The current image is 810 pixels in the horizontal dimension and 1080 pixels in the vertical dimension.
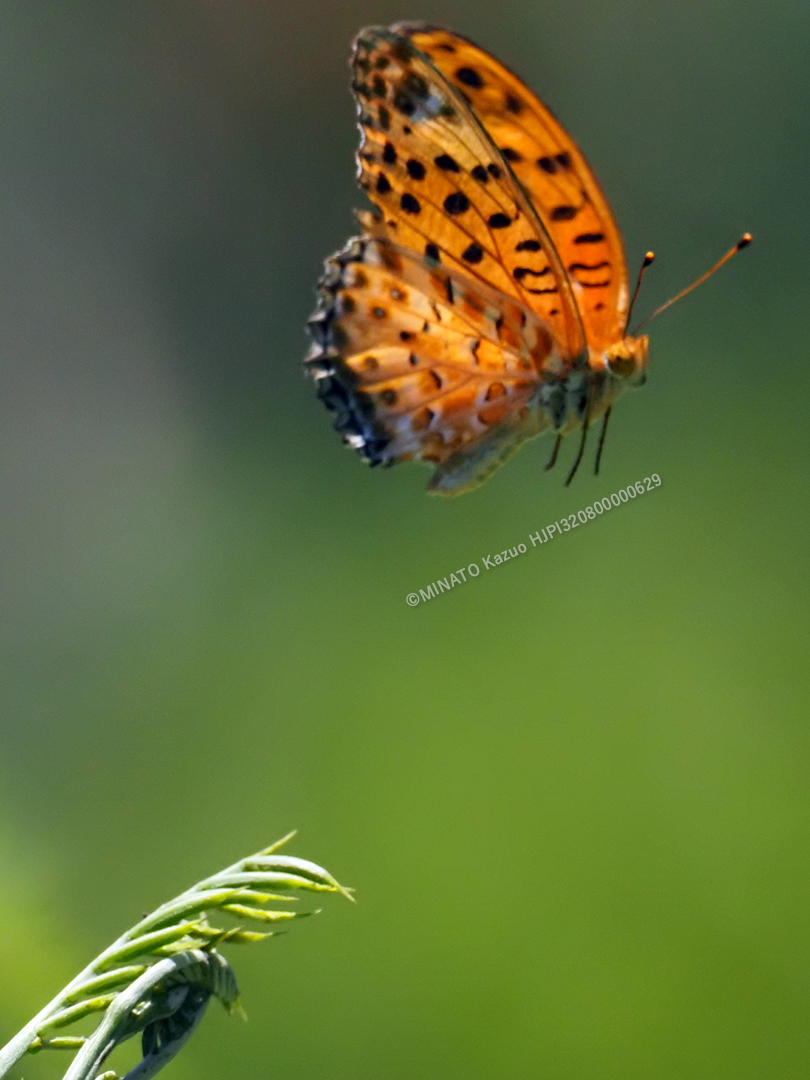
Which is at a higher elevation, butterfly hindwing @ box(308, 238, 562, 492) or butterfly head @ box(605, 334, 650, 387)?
butterfly hindwing @ box(308, 238, 562, 492)

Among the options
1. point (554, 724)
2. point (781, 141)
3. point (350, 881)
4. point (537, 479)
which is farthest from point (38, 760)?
point (781, 141)

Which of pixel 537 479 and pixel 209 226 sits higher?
pixel 209 226

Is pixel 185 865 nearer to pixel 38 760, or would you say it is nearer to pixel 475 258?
pixel 38 760

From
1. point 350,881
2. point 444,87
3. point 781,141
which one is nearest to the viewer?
point 444,87

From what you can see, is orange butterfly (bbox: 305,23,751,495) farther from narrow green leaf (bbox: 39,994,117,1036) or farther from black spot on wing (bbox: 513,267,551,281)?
narrow green leaf (bbox: 39,994,117,1036)

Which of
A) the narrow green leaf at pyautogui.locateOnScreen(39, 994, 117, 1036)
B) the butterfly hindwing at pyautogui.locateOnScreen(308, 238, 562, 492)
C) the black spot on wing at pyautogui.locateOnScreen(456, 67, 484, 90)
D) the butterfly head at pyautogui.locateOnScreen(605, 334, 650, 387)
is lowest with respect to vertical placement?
the narrow green leaf at pyautogui.locateOnScreen(39, 994, 117, 1036)

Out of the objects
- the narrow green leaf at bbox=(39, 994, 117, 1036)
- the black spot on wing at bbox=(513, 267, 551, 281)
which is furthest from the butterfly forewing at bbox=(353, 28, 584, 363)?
the narrow green leaf at bbox=(39, 994, 117, 1036)

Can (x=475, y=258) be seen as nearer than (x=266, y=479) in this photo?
Yes
